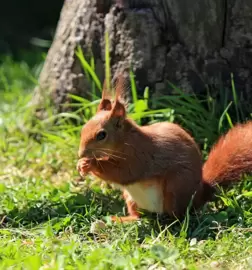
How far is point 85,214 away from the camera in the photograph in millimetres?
3689

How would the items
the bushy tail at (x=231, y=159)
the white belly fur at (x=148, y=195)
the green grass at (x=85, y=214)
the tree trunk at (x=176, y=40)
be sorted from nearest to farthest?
the green grass at (x=85, y=214) → the white belly fur at (x=148, y=195) → the bushy tail at (x=231, y=159) → the tree trunk at (x=176, y=40)

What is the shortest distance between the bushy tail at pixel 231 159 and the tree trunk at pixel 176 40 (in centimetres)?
60

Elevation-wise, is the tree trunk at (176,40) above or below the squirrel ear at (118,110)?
above

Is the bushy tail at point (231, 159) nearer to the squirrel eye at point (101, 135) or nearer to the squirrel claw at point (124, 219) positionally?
the squirrel claw at point (124, 219)

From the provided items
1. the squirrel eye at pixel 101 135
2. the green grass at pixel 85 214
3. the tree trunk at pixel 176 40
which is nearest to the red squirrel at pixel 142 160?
the squirrel eye at pixel 101 135

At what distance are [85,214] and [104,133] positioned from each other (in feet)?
1.51

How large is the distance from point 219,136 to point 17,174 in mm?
1164

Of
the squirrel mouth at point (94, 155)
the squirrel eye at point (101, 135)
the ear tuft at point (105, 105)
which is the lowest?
the squirrel mouth at point (94, 155)

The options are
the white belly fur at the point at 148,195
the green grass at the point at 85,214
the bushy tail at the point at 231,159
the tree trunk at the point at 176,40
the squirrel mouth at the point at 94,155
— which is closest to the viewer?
the green grass at the point at 85,214

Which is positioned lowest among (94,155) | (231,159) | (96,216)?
(96,216)

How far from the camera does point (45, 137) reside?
474 cm

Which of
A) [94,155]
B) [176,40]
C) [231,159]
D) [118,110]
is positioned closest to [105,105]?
[118,110]

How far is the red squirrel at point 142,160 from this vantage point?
11.4 ft

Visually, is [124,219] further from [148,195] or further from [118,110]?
[118,110]
